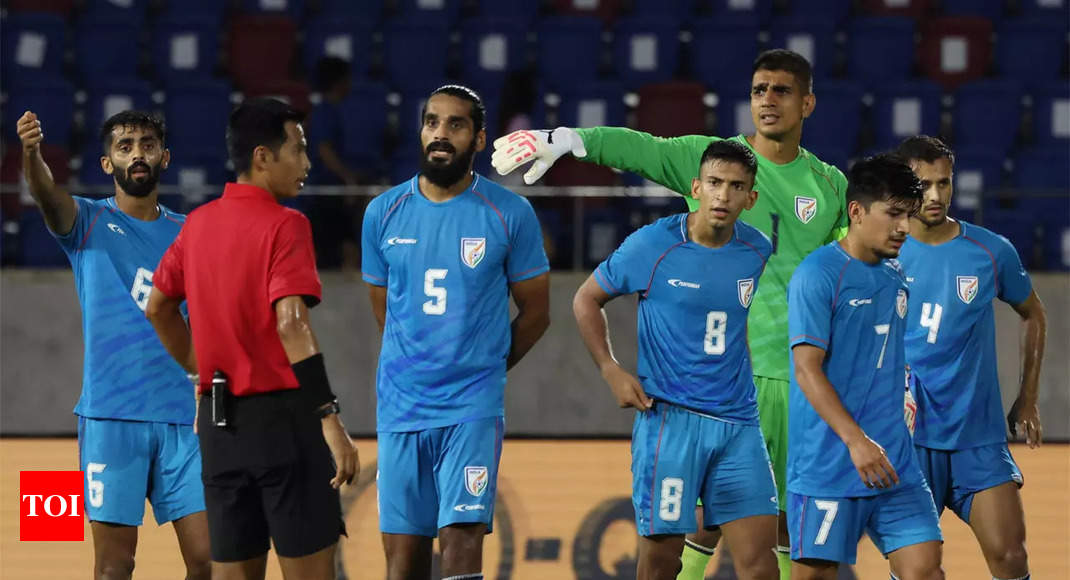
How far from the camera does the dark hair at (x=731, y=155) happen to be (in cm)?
537

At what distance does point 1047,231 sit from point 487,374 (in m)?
6.72

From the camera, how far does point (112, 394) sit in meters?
5.66

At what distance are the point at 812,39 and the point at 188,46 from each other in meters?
5.31

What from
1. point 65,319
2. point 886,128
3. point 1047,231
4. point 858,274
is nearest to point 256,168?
point 858,274

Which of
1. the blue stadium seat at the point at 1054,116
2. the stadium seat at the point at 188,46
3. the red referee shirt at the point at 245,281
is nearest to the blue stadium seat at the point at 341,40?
the stadium seat at the point at 188,46

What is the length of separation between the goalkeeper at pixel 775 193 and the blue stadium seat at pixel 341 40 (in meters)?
7.17

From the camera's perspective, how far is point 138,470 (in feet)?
18.6

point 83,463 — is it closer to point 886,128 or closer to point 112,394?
point 112,394

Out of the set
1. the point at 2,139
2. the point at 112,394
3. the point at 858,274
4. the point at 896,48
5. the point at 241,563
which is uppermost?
the point at 896,48

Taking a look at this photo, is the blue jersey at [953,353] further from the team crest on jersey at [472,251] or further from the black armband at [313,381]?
the black armband at [313,381]

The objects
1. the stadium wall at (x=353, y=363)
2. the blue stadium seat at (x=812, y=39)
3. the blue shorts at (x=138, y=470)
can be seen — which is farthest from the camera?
the blue stadium seat at (x=812, y=39)

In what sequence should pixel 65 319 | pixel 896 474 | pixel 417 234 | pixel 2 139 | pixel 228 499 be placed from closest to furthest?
1. pixel 228 499
2. pixel 896 474
3. pixel 417 234
4. pixel 65 319
5. pixel 2 139

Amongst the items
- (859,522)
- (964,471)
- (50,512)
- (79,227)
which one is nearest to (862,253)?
(859,522)

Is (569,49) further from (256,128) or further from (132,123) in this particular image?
(256,128)
